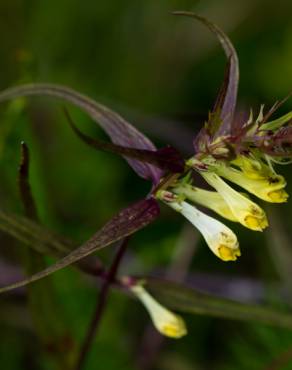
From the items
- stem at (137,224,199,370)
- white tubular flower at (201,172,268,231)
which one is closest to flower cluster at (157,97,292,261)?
white tubular flower at (201,172,268,231)

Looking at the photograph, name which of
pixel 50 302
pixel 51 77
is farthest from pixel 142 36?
pixel 50 302

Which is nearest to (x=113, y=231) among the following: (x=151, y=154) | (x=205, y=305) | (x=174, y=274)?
(x=151, y=154)

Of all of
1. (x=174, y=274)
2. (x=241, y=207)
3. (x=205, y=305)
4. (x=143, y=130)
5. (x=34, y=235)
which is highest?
(x=241, y=207)

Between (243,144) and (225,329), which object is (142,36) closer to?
(225,329)

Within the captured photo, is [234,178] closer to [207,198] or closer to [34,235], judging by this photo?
[207,198]

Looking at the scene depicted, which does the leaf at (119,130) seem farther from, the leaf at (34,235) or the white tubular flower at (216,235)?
the leaf at (34,235)
